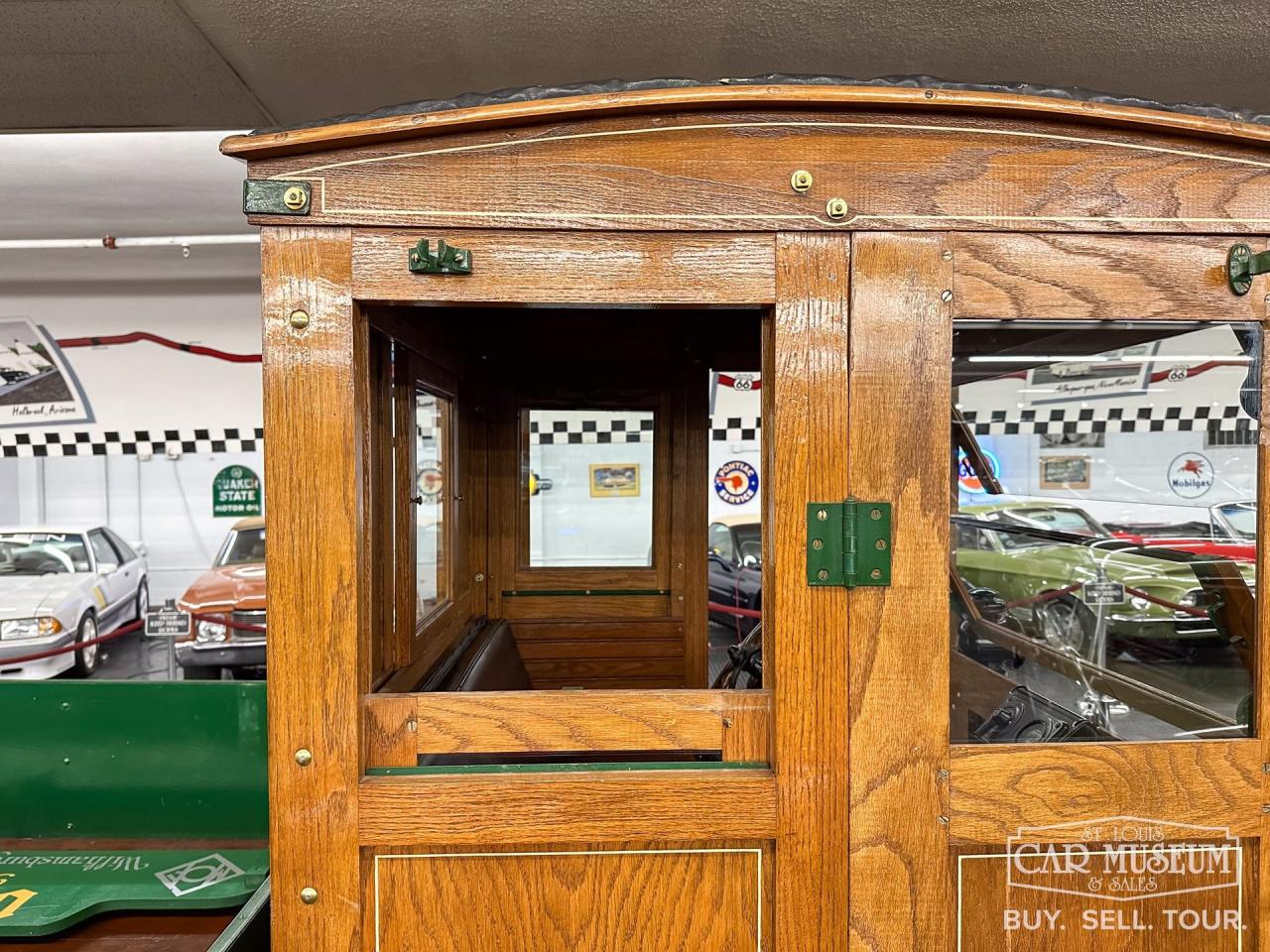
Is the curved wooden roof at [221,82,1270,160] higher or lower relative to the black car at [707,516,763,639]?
higher

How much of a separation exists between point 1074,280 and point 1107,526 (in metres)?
0.44

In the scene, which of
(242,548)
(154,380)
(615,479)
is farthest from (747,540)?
(154,380)

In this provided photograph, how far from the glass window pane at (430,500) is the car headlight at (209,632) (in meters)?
2.47

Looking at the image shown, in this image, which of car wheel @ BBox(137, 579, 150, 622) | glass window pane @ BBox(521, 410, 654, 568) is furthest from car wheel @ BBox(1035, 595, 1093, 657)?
car wheel @ BBox(137, 579, 150, 622)

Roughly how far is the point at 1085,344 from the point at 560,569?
187 cm

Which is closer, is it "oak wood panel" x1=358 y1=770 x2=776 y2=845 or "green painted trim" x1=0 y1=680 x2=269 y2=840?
"oak wood panel" x1=358 y1=770 x2=776 y2=845

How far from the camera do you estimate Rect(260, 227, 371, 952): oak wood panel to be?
3.67ft

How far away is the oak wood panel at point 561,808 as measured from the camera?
3.72 feet

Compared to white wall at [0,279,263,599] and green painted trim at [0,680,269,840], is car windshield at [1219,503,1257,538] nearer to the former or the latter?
green painted trim at [0,680,269,840]

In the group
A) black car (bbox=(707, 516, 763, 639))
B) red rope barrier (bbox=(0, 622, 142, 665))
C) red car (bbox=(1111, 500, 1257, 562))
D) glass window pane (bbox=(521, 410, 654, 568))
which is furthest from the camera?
red rope barrier (bbox=(0, 622, 142, 665))

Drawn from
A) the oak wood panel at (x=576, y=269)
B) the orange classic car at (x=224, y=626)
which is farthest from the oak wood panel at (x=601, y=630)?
the orange classic car at (x=224, y=626)

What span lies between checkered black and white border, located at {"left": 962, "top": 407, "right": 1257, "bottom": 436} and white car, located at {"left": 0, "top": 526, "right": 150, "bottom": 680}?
4748mm

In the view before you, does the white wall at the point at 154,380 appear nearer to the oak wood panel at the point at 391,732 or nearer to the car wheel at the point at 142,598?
the car wheel at the point at 142,598

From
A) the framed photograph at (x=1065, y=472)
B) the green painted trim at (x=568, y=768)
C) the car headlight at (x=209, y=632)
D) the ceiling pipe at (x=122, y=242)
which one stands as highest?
the ceiling pipe at (x=122, y=242)
